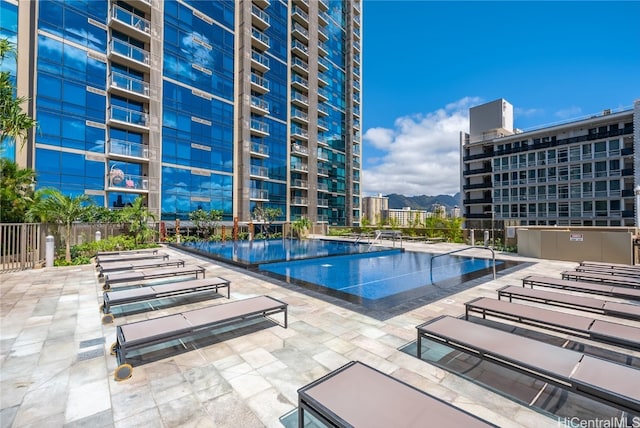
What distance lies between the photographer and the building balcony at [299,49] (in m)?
36.8

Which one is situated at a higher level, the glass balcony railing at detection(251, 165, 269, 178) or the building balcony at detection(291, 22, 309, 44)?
the building balcony at detection(291, 22, 309, 44)

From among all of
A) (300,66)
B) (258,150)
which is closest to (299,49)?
(300,66)

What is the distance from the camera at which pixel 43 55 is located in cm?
1870

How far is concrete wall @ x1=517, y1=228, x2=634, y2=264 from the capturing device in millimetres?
11367

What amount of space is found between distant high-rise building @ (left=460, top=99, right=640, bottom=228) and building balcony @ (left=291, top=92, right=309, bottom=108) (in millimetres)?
26426

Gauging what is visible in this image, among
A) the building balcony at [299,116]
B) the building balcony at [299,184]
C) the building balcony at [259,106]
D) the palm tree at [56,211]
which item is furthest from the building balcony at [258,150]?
the palm tree at [56,211]

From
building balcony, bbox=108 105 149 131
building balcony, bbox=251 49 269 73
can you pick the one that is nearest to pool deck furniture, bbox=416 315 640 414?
building balcony, bbox=108 105 149 131

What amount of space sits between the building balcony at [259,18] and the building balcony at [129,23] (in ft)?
39.0

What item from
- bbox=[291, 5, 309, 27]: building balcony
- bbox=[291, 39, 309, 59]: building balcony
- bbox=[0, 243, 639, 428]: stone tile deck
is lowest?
bbox=[0, 243, 639, 428]: stone tile deck

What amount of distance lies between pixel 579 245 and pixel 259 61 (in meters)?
33.0

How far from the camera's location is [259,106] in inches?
1243

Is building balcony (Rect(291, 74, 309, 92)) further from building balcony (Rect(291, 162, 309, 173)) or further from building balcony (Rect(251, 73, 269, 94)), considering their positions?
building balcony (Rect(291, 162, 309, 173))

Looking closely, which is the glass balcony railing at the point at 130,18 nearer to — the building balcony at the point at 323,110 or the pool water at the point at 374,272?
the building balcony at the point at 323,110

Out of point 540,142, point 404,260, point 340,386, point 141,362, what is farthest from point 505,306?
point 540,142
